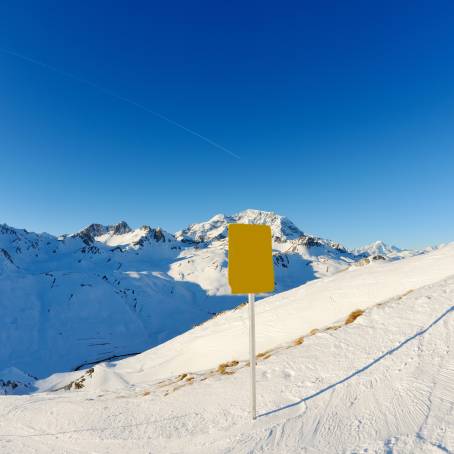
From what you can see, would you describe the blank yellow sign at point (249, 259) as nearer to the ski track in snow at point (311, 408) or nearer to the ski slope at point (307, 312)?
the ski track in snow at point (311, 408)

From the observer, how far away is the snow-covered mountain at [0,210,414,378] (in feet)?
227

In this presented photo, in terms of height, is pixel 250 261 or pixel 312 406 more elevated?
pixel 250 261

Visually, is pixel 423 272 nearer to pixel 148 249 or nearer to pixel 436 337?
pixel 436 337

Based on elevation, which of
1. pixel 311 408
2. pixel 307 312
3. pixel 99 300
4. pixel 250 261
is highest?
pixel 99 300

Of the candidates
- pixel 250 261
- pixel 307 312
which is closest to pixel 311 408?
pixel 250 261

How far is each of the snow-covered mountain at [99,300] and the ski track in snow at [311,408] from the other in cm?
6341

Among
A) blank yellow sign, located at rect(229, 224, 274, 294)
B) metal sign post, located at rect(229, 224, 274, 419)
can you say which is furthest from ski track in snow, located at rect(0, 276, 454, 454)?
blank yellow sign, located at rect(229, 224, 274, 294)

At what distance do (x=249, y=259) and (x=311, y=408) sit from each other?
248 centimetres

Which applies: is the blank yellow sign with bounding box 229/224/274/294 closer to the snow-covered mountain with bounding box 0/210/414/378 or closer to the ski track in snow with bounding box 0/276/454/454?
the ski track in snow with bounding box 0/276/454/454

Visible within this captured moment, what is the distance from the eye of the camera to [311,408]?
500cm

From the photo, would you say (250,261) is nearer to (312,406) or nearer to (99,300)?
(312,406)

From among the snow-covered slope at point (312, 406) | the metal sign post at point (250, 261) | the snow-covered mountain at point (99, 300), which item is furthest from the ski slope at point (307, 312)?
the snow-covered mountain at point (99, 300)

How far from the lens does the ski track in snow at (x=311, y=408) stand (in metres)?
4.24

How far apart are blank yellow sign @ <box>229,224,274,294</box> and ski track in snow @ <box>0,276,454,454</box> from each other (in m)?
2.01
